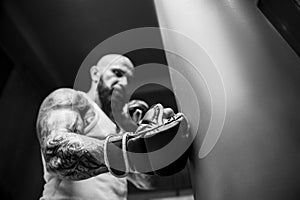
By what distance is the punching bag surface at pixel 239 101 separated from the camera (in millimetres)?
351

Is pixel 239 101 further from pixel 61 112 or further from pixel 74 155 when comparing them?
pixel 61 112

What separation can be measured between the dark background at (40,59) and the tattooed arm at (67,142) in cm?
53

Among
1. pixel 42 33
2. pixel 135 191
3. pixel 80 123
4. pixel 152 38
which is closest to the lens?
pixel 80 123

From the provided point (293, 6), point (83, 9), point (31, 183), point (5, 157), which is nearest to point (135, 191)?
point (31, 183)

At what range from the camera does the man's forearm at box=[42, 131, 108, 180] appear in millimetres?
532

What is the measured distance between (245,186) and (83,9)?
1.15 m

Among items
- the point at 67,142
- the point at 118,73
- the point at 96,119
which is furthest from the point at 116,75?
the point at 67,142

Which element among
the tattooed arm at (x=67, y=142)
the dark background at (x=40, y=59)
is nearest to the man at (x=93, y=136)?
the tattooed arm at (x=67, y=142)

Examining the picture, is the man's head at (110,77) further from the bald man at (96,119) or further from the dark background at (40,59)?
the dark background at (40,59)

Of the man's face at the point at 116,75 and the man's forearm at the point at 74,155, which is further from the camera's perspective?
the man's face at the point at 116,75

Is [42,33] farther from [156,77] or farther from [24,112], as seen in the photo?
[156,77]

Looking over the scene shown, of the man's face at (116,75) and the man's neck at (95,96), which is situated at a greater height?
the man's face at (116,75)

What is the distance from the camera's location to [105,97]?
1142mm

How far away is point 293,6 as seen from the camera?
357 millimetres
